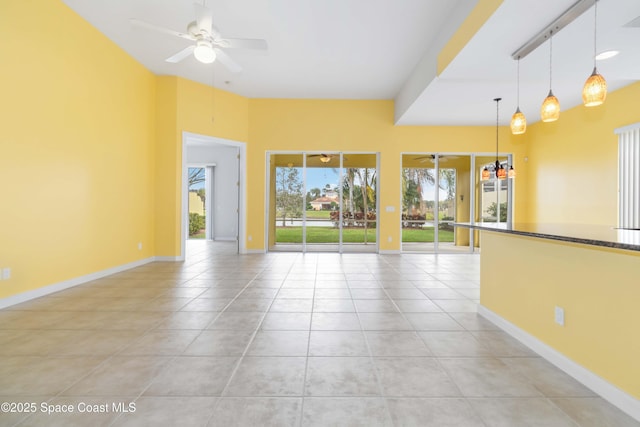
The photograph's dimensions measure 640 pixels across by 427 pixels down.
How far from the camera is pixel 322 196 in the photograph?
26.2 ft

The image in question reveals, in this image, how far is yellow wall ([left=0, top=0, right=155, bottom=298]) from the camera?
3.36 metres

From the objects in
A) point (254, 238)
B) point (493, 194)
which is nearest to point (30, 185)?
point (254, 238)

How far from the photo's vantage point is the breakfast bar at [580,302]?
5.51 feet

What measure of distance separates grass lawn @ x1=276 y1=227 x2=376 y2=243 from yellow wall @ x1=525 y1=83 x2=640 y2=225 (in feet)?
13.2

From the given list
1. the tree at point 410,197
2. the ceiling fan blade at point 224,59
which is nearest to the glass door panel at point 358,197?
the tree at point 410,197

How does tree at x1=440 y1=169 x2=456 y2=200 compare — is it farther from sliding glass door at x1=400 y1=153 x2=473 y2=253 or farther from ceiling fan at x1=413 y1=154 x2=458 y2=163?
ceiling fan at x1=413 y1=154 x2=458 y2=163

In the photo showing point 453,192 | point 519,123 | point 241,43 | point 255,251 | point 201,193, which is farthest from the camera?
point 201,193

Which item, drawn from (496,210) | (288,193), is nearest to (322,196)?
(288,193)

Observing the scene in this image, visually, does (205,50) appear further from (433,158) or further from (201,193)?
(201,193)

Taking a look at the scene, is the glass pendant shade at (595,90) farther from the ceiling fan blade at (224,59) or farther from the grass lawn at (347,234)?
the grass lawn at (347,234)

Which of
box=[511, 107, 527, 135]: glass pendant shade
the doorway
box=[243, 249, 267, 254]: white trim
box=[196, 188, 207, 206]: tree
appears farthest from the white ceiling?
box=[196, 188, 207, 206]: tree

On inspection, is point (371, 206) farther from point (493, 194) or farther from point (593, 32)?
point (593, 32)

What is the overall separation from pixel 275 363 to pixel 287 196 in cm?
602

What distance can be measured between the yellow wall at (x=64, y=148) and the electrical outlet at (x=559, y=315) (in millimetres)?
5109
